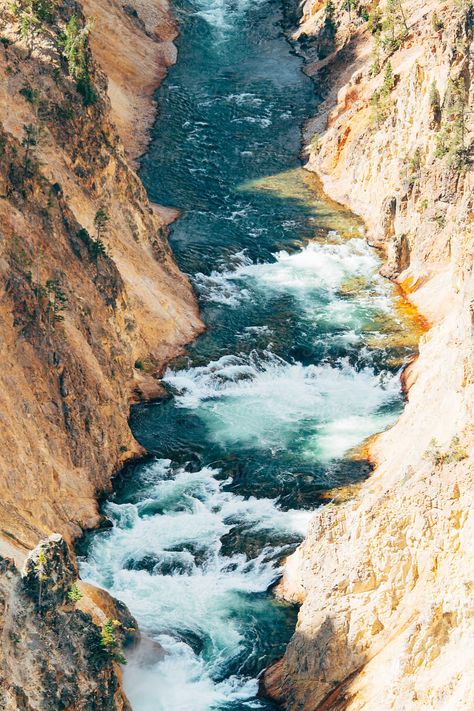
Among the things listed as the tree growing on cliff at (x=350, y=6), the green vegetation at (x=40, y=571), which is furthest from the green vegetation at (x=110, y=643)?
the tree growing on cliff at (x=350, y=6)

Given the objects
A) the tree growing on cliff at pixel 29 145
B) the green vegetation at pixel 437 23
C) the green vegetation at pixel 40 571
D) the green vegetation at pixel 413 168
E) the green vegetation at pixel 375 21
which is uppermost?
the green vegetation at pixel 375 21

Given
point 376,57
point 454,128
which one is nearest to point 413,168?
point 454,128

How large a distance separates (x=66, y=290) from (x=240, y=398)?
8.99 metres

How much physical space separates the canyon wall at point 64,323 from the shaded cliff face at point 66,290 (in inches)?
2.7

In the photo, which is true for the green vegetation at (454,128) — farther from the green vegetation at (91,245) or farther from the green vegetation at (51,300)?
the green vegetation at (51,300)

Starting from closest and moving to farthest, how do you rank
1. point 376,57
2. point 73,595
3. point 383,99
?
1. point 73,595
2. point 383,99
3. point 376,57

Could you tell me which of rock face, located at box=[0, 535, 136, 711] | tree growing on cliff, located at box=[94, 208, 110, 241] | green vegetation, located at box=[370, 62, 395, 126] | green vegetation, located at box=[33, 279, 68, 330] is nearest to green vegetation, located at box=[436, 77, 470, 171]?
green vegetation, located at box=[370, 62, 395, 126]

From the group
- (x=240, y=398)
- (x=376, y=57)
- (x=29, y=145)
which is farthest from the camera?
(x=376, y=57)

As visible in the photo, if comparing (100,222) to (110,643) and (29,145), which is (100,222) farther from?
(110,643)

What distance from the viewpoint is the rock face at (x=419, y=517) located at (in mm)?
31953

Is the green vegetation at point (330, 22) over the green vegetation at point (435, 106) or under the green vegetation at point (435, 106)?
over

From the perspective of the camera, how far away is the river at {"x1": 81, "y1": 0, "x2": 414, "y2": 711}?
39.7 m

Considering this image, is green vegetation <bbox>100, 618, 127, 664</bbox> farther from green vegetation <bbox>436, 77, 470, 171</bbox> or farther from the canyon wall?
green vegetation <bbox>436, 77, 470, 171</bbox>

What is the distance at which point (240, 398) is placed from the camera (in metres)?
53.6
